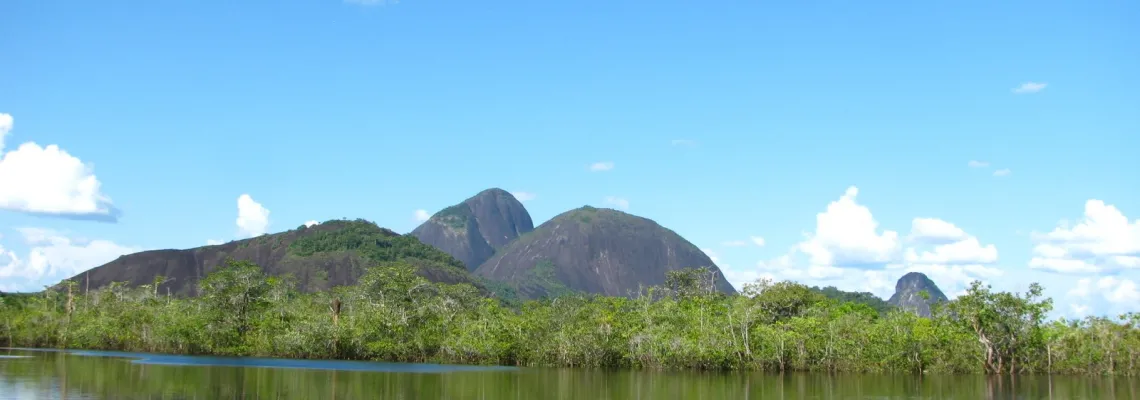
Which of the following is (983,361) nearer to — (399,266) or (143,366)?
(399,266)

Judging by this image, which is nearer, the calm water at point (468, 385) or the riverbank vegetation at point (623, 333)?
the calm water at point (468, 385)

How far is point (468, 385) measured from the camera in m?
40.3

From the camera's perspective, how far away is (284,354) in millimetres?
70312

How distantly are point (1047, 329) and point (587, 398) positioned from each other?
44289mm

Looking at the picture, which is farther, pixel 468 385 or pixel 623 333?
pixel 623 333

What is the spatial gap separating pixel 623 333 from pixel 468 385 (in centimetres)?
2290

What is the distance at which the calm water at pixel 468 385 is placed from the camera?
33094 millimetres

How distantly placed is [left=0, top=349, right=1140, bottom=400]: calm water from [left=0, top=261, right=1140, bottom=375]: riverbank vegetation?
15.5 feet

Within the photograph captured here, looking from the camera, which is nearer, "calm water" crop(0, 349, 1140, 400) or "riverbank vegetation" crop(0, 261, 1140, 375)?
"calm water" crop(0, 349, 1140, 400)

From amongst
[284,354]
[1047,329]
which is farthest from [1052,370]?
[284,354]

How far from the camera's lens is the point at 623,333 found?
6156 cm

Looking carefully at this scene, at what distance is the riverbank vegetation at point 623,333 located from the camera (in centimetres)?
6003

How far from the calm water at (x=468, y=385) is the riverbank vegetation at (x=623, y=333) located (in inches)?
186

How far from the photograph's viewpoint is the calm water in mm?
33094
